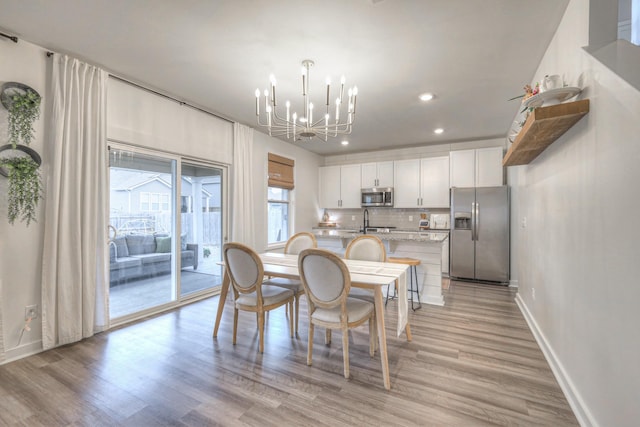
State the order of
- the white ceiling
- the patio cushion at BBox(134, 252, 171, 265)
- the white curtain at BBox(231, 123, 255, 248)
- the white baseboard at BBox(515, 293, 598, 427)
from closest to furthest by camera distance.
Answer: the white baseboard at BBox(515, 293, 598, 427), the white ceiling, the patio cushion at BBox(134, 252, 171, 265), the white curtain at BBox(231, 123, 255, 248)

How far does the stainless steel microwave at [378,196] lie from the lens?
20.2 ft

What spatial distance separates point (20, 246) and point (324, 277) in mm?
2615

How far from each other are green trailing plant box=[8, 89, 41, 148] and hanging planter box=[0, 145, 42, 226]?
9cm

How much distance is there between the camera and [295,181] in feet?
19.9

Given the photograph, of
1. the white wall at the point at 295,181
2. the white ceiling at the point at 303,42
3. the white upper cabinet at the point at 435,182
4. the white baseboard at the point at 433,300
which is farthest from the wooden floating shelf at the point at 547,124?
the white wall at the point at 295,181

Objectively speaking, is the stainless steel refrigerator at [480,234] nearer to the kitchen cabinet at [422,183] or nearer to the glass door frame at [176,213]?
the kitchen cabinet at [422,183]

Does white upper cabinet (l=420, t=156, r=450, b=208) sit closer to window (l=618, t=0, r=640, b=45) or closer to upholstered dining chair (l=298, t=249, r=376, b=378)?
window (l=618, t=0, r=640, b=45)

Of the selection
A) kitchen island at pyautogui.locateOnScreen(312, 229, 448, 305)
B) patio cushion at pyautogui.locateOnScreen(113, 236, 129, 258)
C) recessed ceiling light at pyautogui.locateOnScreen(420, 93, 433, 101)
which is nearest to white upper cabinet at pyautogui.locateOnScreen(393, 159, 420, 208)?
kitchen island at pyautogui.locateOnScreen(312, 229, 448, 305)

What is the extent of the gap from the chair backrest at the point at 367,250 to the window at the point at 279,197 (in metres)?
2.48

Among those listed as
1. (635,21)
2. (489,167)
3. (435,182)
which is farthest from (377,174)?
(635,21)

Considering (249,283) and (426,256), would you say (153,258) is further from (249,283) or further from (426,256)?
(426,256)

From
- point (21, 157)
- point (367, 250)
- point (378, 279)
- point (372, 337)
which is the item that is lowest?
point (372, 337)

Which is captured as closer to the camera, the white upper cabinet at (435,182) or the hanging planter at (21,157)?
the hanging planter at (21,157)

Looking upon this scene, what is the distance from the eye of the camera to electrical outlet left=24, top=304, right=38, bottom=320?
99.4 inches
